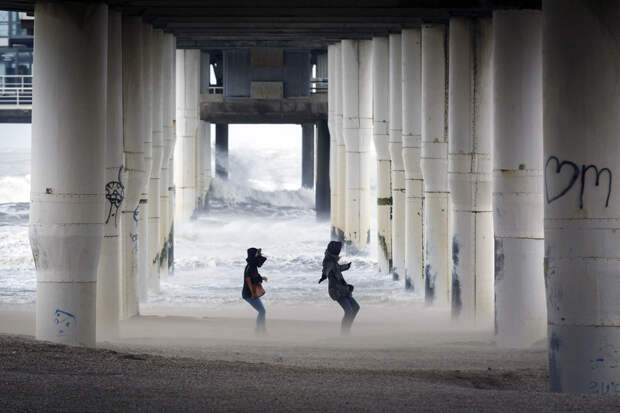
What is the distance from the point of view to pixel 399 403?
869 cm

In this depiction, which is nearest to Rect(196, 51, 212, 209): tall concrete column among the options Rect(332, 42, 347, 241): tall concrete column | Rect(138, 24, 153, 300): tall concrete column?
Rect(332, 42, 347, 241): tall concrete column

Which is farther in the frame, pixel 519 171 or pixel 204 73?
pixel 204 73

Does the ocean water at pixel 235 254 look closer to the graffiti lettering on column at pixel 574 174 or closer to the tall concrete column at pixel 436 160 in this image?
the tall concrete column at pixel 436 160

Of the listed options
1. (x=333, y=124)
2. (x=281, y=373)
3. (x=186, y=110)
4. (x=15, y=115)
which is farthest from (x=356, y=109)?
(x=281, y=373)

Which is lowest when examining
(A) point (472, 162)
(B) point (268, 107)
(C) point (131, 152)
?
(A) point (472, 162)

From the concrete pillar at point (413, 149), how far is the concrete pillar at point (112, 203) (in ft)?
33.2

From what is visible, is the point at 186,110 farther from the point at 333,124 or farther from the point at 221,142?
the point at 221,142

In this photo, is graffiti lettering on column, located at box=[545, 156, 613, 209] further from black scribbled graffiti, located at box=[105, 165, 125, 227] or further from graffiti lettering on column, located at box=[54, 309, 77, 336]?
black scribbled graffiti, located at box=[105, 165, 125, 227]

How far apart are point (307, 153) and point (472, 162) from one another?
52.5m

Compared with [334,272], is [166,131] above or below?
above

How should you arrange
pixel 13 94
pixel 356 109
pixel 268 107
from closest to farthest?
pixel 356 109 → pixel 268 107 → pixel 13 94

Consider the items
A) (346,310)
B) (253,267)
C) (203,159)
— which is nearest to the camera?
(253,267)

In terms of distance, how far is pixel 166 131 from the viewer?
29.2 m

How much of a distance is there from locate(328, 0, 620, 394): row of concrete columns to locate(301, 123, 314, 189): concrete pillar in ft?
119
